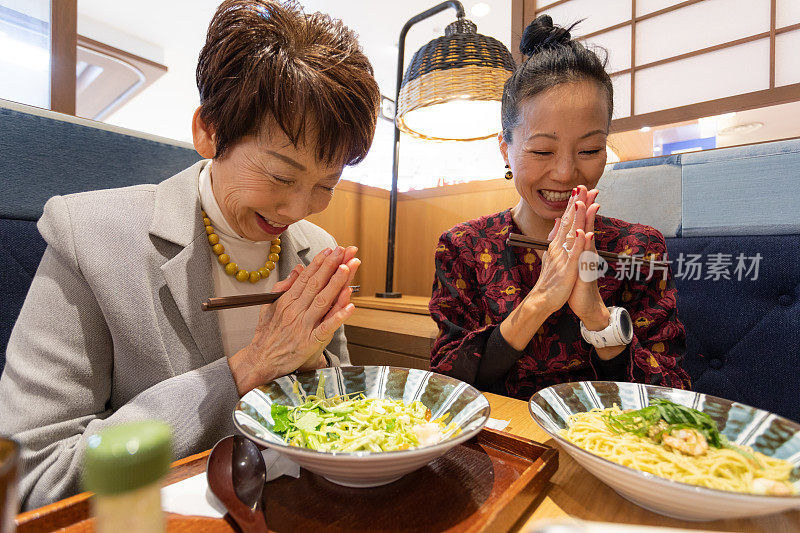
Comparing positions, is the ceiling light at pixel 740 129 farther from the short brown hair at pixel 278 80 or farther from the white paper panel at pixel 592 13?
the short brown hair at pixel 278 80

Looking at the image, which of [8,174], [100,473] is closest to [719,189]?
[100,473]

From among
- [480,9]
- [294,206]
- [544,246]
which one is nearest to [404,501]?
[294,206]

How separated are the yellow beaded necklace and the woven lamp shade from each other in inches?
50.3

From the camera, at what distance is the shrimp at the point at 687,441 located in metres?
0.64

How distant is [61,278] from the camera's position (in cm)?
89

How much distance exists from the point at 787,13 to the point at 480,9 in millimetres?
3397

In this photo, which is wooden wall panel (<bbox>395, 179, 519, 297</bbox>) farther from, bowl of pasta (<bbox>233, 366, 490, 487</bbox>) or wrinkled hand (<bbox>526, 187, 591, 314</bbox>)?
bowl of pasta (<bbox>233, 366, 490, 487</bbox>)

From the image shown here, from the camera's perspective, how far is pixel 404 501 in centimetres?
59

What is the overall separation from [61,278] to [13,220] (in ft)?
1.92

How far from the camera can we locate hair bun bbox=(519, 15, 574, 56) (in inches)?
58.5

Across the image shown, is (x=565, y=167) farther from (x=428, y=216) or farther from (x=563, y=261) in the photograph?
(x=428, y=216)

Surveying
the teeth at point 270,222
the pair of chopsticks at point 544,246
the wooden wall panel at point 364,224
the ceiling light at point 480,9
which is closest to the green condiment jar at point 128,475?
the teeth at point 270,222

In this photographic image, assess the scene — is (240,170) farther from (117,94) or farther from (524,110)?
(117,94)

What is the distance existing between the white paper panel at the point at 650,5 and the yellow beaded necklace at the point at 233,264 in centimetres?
304
